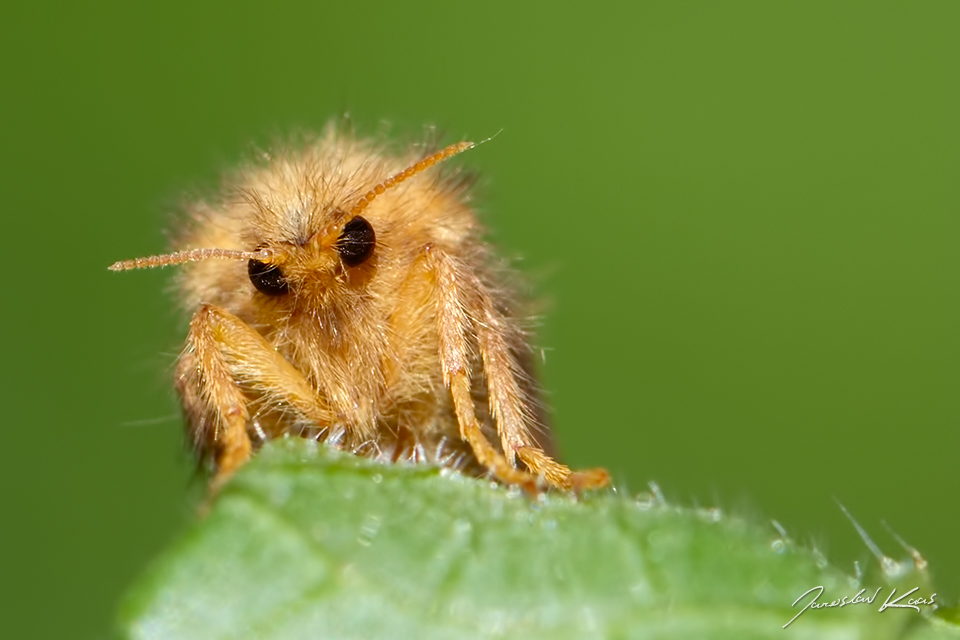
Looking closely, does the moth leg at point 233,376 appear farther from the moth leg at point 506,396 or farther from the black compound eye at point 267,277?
the moth leg at point 506,396

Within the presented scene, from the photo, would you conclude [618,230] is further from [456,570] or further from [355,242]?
[456,570]

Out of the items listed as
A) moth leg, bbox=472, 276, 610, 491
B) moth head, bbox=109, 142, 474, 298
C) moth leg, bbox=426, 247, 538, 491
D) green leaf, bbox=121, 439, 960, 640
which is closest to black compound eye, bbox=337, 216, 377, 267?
moth head, bbox=109, 142, 474, 298
